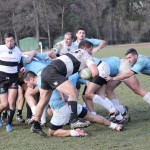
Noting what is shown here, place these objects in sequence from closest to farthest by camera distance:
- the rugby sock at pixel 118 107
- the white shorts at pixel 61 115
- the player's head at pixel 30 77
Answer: the white shorts at pixel 61 115
the player's head at pixel 30 77
the rugby sock at pixel 118 107

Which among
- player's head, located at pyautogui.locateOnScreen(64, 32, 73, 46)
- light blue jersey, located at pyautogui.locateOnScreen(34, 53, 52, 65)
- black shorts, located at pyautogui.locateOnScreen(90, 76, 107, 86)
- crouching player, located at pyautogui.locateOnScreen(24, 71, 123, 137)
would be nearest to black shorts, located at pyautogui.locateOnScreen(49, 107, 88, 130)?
crouching player, located at pyautogui.locateOnScreen(24, 71, 123, 137)

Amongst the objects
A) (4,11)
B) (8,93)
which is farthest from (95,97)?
(4,11)

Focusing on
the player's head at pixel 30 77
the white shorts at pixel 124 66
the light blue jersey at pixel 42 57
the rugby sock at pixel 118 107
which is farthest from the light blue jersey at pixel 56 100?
the rugby sock at pixel 118 107

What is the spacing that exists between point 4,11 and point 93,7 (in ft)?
52.2

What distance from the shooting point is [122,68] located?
23.9 feet

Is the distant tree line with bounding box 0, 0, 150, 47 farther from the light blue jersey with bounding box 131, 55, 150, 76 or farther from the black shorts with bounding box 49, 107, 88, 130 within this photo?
the black shorts with bounding box 49, 107, 88, 130

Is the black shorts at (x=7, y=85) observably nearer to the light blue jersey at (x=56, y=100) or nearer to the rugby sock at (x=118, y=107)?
the light blue jersey at (x=56, y=100)

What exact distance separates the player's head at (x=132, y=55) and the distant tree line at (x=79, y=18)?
48.3 m

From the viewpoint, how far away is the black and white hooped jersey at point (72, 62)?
6059 mm

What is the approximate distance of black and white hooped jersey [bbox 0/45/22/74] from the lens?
283 inches

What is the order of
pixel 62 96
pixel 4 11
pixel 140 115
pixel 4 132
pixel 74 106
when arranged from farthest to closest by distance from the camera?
pixel 4 11
pixel 140 115
pixel 4 132
pixel 62 96
pixel 74 106

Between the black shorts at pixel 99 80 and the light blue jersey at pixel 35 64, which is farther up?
the light blue jersey at pixel 35 64

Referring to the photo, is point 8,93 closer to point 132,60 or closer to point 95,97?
point 95,97

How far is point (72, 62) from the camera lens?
19.9ft
